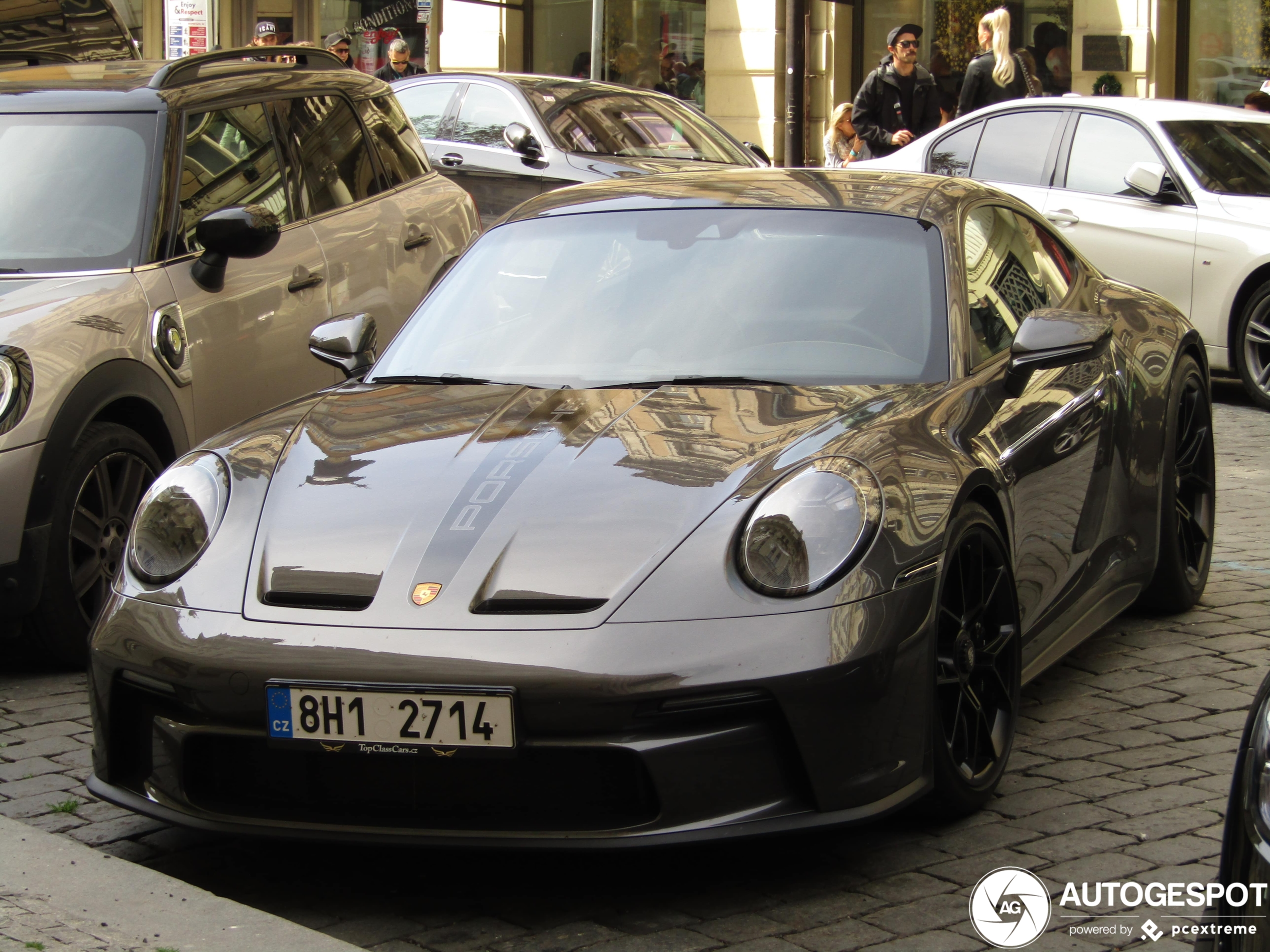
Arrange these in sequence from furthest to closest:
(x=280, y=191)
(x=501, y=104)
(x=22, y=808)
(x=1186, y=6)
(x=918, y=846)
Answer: (x=1186, y=6) → (x=501, y=104) → (x=280, y=191) → (x=22, y=808) → (x=918, y=846)

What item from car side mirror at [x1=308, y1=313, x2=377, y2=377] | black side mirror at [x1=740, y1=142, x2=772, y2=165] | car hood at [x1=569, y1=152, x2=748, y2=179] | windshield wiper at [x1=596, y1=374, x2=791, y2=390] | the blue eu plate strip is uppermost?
black side mirror at [x1=740, y1=142, x2=772, y2=165]

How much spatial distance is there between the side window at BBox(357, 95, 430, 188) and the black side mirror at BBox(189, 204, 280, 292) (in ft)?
5.21

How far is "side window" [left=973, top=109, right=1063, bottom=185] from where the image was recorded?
10859 millimetres

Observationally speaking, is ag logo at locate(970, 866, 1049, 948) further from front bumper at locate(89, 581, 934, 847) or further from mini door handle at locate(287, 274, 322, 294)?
mini door handle at locate(287, 274, 322, 294)

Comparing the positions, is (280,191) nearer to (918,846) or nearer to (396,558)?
(396,558)

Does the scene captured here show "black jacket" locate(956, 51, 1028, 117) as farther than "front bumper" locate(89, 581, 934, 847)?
Yes

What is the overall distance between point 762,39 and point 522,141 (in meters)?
9.25

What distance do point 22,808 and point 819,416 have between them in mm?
2057

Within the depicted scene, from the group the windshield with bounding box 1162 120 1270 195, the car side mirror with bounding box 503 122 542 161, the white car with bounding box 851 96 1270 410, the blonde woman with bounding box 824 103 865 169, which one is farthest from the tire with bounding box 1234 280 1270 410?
the blonde woman with bounding box 824 103 865 169

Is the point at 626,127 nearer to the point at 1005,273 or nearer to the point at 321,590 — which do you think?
the point at 1005,273

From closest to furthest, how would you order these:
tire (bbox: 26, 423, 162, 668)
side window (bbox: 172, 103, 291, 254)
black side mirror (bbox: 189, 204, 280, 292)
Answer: tire (bbox: 26, 423, 162, 668)
black side mirror (bbox: 189, 204, 280, 292)
side window (bbox: 172, 103, 291, 254)

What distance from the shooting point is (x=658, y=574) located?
3465 mm

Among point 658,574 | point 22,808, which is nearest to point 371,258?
point 22,808

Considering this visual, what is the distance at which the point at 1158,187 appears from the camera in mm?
10141
